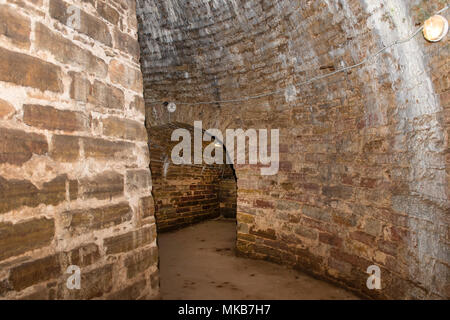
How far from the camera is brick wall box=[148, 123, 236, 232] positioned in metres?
6.33

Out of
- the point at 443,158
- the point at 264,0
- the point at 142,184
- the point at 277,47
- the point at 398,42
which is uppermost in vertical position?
Result: the point at 264,0

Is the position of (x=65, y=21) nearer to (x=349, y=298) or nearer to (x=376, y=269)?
(x=376, y=269)

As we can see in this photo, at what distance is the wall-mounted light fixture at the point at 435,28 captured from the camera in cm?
192

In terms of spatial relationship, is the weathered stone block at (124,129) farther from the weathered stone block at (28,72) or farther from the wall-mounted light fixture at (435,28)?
the wall-mounted light fixture at (435,28)

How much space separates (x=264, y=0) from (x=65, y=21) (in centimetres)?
234

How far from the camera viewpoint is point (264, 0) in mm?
3162

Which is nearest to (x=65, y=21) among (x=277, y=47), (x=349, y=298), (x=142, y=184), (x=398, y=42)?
(x=142, y=184)

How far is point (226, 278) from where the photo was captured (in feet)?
13.1

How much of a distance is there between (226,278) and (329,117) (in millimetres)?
2492

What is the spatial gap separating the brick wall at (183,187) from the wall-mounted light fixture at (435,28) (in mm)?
3980

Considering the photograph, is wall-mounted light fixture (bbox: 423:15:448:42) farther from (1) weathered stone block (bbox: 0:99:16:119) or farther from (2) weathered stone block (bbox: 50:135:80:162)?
(1) weathered stone block (bbox: 0:99:16:119)

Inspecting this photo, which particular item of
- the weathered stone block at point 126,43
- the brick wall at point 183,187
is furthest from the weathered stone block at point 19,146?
the brick wall at point 183,187

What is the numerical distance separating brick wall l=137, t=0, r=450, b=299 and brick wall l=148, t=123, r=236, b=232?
1171 millimetres

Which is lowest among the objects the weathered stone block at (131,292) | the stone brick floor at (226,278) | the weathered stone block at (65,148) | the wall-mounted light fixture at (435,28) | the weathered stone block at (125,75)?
the stone brick floor at (226,278)
